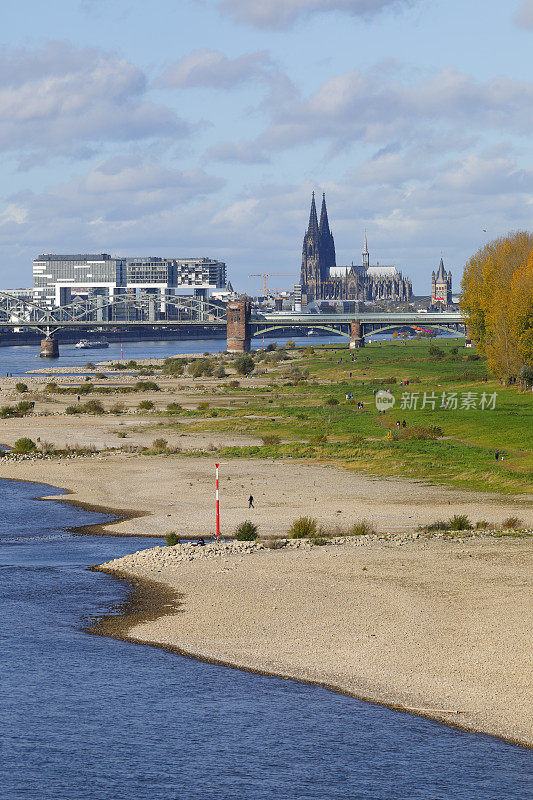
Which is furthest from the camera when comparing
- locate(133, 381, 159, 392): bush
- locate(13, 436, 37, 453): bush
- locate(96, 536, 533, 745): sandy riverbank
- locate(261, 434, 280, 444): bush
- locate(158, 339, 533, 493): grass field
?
locate(133, 381, 159, 392): bush

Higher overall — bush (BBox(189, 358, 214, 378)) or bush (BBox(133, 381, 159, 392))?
bush (BBox(189, 358, 214, 378))

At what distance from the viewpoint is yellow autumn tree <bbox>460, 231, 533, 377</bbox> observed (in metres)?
108

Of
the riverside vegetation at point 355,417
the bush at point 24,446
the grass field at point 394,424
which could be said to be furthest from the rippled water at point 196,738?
the bush at point 24,446

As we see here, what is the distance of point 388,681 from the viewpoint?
2748 centimetres

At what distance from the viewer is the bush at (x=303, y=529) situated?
144 ft

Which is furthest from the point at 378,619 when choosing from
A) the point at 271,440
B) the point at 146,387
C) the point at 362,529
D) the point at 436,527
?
the point at 146,387

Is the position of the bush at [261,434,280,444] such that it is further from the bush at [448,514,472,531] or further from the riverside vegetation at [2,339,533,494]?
the bush at [448,514,472,531]

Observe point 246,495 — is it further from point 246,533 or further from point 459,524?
point 459,524

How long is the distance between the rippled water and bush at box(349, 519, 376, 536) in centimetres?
1529

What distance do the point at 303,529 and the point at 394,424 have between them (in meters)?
40.2

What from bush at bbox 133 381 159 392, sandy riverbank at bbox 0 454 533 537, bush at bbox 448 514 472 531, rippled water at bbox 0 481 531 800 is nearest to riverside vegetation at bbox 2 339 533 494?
bush at bbox 133 381 159 392

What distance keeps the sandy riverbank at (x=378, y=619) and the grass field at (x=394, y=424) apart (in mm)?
17377

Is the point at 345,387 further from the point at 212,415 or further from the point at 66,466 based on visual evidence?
the point at 66,466

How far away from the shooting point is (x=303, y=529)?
4406 cm
